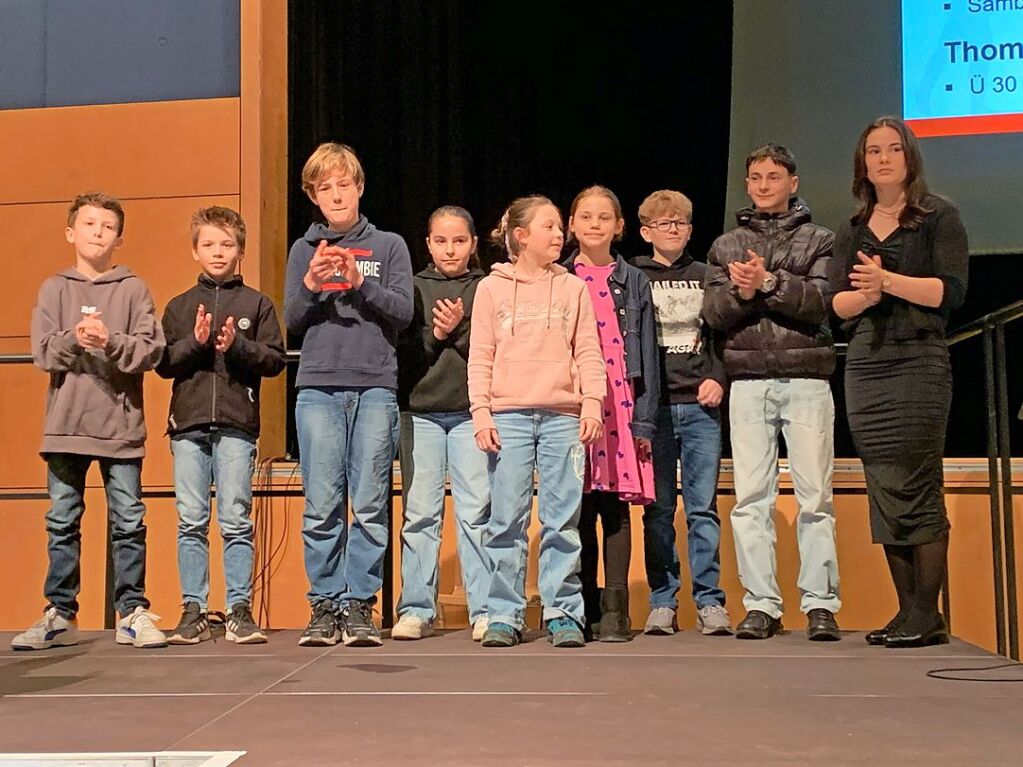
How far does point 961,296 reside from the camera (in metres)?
2.82

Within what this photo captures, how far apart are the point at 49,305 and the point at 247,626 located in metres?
1.05

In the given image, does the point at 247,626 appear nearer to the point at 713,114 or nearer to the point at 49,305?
the point at 49,305

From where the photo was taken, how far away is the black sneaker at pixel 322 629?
2891 mm

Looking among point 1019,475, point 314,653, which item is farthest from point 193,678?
point 1019,475

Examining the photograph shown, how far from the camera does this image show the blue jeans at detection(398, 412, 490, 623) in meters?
3.06

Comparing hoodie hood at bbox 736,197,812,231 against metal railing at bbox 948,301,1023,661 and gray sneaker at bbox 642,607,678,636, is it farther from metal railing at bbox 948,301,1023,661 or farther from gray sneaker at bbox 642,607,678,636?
gray sneaker at bbox 642,607,678,636

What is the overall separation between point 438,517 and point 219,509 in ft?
1.95

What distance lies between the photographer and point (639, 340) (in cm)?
310

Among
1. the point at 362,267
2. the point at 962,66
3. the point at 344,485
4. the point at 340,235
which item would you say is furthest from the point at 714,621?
the point at 962,66

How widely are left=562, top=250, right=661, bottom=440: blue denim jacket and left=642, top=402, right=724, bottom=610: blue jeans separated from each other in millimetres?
129

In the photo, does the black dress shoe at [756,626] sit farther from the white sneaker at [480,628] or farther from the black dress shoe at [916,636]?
the white sneaker at [480,628]

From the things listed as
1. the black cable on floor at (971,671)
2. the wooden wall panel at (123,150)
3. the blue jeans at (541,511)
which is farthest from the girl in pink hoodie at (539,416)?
the wooden wall panel at (123,150)

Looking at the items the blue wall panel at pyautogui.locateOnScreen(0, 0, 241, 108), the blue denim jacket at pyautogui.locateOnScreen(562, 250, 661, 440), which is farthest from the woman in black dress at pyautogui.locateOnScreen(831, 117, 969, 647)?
the blue wall panel at pyautogui.locateOnScreen(0, 0, 241, 108)

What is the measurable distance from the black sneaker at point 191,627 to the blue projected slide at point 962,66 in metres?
3.21
